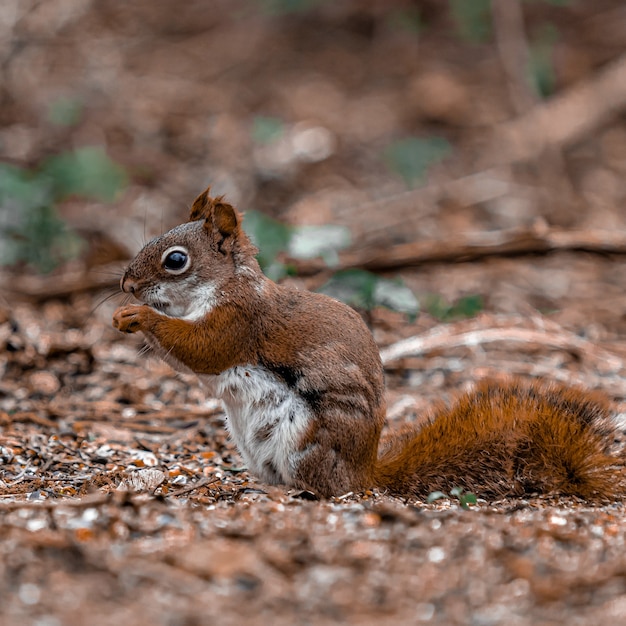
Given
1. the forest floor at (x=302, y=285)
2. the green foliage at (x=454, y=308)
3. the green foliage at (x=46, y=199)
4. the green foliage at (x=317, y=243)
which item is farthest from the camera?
the green foliage at (x=46, y=199)

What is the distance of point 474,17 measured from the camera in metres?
8.99

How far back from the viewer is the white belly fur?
116 inches

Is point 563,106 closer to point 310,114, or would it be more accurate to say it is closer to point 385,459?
point 310,114

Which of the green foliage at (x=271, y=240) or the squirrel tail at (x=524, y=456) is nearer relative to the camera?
the squirrel tail at (x=524, y=456)

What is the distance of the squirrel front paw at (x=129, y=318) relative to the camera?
300 centimetres

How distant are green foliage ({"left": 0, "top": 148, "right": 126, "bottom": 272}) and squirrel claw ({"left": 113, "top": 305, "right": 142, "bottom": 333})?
10.3 feet

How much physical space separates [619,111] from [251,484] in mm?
6285

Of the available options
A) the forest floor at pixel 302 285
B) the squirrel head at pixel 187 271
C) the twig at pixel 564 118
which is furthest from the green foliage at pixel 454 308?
the twig at pixel 564 118

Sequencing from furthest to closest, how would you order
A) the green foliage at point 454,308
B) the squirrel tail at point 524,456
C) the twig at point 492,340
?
the green foliage at point 454,308 → the twig at point 492,340 → the squirrel tail at point 524,456

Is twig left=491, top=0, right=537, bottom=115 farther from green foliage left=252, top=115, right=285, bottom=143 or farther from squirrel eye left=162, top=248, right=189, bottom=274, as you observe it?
squirrel eye left=162, top=248, right=189, bottom=274

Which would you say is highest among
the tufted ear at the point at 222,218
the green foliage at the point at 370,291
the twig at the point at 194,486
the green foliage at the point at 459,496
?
the tufted ear at the point at 222,218

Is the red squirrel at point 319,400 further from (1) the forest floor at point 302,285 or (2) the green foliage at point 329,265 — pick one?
(2) the green foliage at point 329,265

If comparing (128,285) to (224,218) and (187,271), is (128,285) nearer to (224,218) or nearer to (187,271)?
(187,271)

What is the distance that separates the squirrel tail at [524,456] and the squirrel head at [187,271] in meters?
0.78
